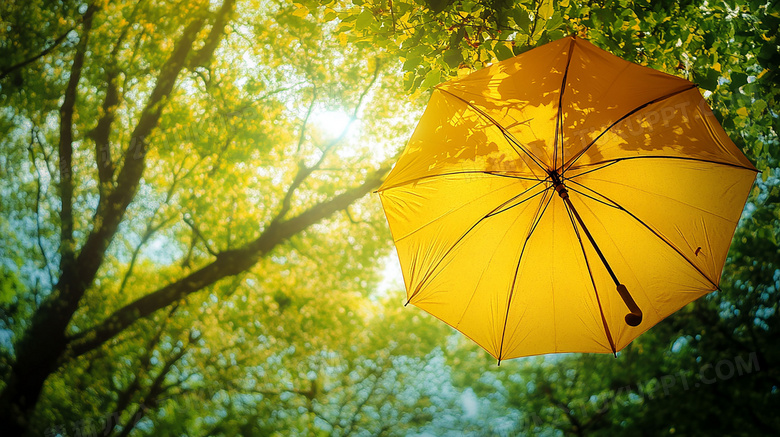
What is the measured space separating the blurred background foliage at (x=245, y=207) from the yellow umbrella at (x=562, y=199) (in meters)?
0.69

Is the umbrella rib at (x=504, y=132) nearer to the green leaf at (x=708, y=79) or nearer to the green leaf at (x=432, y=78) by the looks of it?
the green leaf at (x=432, y=78)

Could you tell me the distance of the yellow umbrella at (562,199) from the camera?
2844 millimetres

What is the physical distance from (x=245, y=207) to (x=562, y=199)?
32.1 ft

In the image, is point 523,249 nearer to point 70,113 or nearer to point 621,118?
point 621,118

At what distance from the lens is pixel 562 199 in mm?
3205

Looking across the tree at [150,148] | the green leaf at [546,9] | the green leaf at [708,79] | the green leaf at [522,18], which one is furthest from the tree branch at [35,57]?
the green leaf at [708,79]

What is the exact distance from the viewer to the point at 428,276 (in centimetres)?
338

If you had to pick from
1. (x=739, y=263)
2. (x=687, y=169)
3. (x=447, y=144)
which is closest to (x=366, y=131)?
(x=447, y=144)

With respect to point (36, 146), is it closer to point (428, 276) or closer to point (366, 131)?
point (366, 131)

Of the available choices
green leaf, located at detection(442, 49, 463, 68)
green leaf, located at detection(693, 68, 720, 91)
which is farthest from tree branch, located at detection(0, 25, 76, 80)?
green leaf, located at detection(693, 68, 720, 91)

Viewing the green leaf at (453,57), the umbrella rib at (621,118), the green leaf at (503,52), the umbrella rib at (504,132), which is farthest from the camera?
the green leaf at (453,57)

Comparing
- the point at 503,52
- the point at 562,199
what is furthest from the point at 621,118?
the point at 503,52

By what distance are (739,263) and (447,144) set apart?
12.1 metres

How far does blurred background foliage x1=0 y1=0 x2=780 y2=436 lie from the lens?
380 cm
